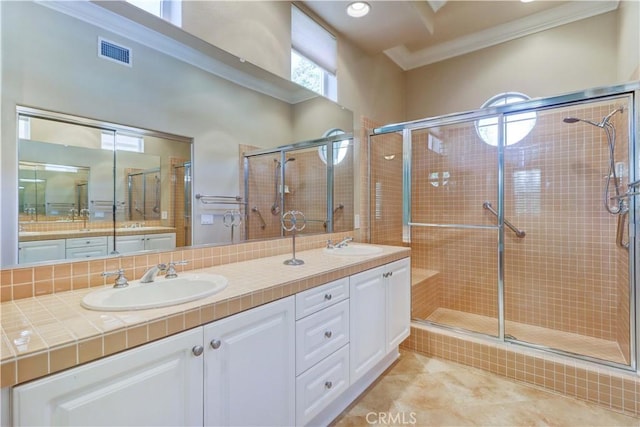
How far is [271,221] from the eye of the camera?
2082 mm

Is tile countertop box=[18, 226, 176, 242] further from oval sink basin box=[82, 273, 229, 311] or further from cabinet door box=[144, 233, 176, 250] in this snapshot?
oval sink basin box=[82, 273, 229, 311]

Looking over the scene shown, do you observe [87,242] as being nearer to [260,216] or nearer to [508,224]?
[260,216]

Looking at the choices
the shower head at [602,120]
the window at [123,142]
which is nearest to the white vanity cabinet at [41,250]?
the window at [123,142]

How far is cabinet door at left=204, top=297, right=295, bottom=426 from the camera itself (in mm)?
1014

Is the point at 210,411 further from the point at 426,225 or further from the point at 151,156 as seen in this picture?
the point at 426,225

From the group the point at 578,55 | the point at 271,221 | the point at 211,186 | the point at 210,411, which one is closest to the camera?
the point at 210,411

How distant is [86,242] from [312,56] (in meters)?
2.05

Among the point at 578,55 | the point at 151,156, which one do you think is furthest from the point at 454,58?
the point at 151,156

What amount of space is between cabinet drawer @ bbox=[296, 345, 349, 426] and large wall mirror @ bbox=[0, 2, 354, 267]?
2.90 ft

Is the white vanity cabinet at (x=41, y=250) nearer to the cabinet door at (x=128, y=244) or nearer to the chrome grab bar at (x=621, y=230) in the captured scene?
the cabinet door at (x=128, y=244)

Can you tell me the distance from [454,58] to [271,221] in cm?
295

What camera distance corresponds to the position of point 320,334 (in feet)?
4.83

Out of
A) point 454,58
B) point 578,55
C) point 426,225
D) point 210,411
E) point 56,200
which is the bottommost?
point 210,411

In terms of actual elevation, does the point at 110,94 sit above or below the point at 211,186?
above
